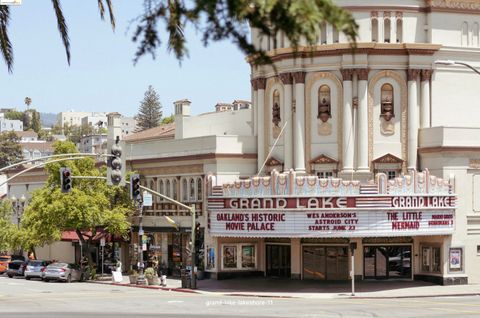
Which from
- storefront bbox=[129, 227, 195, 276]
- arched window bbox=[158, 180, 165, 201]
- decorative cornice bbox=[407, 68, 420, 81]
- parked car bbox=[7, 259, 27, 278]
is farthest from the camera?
parked car bbox=[7, 259, 27, 278]

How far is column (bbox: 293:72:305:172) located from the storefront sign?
5233 millimetres

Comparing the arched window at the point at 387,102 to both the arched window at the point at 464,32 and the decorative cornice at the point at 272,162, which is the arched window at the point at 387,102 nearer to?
the arched window at the point at 464,32

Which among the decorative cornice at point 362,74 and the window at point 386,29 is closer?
the decorative cornice at point 362,74

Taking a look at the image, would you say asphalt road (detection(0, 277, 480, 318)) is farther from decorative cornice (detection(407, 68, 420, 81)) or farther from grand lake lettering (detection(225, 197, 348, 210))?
decorative cornice (detection(407, 68, 420, 81))

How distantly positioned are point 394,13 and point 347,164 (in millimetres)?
9007

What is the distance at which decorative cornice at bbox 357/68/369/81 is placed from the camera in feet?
180

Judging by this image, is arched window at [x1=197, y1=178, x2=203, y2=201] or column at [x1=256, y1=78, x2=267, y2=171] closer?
column at [x1=256, y1=78, x2=267, y2=171]

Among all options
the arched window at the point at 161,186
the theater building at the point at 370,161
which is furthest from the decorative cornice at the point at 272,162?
the arched window at the point at 161,186

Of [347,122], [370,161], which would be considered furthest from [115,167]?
[370,161]

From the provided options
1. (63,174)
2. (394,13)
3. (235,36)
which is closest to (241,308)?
(63,174)

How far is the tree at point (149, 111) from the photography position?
176375mm

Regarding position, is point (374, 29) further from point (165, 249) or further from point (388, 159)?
point (165, 249)

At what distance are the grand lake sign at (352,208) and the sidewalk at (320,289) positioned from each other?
115 inches

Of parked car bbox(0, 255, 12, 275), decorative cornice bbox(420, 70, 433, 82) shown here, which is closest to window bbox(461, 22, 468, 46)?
decorative cornice bbox(420, 70, 433, 82)
